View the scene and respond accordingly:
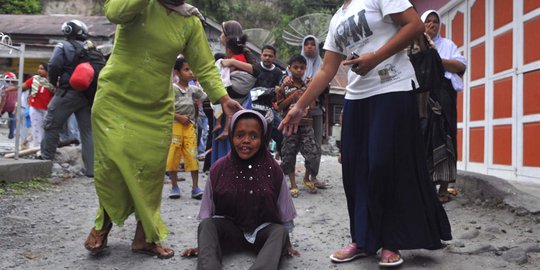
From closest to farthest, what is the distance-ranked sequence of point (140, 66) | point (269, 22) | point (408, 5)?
point (408, 5), point (140, 66), point (269, 22)

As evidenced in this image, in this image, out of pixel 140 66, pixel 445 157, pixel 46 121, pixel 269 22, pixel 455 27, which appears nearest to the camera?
pixel 140 66

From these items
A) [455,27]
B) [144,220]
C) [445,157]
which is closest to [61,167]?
[144,220]

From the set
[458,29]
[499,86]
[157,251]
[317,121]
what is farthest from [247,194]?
[458,29]

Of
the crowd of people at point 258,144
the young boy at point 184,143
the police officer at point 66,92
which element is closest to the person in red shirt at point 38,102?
the police officer at point 66,92

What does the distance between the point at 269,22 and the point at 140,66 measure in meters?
28.1

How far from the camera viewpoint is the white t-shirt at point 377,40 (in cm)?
270

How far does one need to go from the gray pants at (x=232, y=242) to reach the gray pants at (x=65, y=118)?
4.00 m

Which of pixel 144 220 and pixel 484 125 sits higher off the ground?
pixel 484 125

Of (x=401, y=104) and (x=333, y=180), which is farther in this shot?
(x=333, y=180)

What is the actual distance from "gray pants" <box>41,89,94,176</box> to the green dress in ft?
11.6

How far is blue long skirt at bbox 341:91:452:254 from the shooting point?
8.86ft

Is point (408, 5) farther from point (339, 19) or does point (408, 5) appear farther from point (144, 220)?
point (144, 220)

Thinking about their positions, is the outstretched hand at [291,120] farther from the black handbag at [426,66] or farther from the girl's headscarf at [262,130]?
the black handbag at [426,66]

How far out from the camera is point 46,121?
20.6 ft
